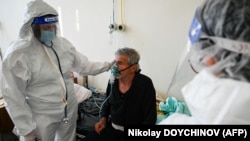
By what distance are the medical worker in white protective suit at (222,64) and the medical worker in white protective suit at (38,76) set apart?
1.24 metres

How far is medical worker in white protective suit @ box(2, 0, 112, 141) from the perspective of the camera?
62.5 inches

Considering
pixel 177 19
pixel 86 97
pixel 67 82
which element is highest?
pixel 177 19

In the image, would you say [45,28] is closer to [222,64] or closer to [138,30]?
[138,30]

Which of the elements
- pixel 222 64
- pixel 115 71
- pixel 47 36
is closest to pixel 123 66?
pixel 115 71

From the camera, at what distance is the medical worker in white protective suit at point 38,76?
62.5 inches

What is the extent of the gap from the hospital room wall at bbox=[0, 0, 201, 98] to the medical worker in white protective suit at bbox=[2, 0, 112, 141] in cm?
83

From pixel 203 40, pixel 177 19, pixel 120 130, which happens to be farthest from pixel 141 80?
pixel 203 40

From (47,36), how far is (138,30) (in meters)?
1.05

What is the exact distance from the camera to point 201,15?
721 mm

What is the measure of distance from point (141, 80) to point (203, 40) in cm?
100

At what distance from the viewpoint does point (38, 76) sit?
1.66m

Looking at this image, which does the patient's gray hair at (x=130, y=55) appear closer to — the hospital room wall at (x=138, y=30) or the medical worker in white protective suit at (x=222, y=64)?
the hospital room wall at (x=138, y=30)

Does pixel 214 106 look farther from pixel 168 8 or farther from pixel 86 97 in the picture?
pixel 86 97

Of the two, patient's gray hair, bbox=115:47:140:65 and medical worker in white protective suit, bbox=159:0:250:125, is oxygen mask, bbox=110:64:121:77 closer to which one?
patient's gray hair, bbox=115:47:140:65
